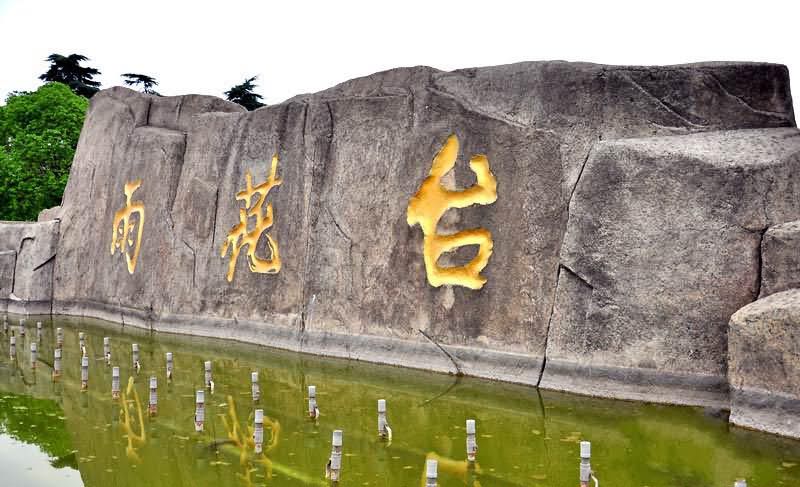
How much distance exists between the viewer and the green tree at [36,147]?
24.0 metres

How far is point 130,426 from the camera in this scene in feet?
24.7

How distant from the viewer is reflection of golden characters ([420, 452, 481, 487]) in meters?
5.77

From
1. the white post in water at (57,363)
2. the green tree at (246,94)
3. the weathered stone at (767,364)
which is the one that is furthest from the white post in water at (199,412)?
the green tree at (246,94)

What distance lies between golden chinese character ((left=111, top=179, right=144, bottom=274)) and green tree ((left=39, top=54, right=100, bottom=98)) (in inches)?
711

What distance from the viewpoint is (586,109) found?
886 cm

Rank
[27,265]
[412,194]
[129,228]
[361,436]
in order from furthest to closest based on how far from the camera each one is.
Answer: [27,265], [129,228], [412,194], [361,436]

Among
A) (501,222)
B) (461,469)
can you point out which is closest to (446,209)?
(501,222)

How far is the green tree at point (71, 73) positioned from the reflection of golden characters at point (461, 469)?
28998mm

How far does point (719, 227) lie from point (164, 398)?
5777 mm

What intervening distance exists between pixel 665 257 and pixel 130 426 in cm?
Answer: 523

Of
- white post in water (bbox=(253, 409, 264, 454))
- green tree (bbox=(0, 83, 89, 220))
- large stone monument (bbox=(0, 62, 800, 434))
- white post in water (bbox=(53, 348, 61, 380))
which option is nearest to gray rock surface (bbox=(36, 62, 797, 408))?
large stone monument (bbox=(0, 62, 800, 434))

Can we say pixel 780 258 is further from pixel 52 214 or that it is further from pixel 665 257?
pixel 52 214

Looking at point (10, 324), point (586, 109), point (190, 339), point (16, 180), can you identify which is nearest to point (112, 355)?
point (190, 339)

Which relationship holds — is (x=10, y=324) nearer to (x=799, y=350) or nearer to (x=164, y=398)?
(x=164, y=398)
